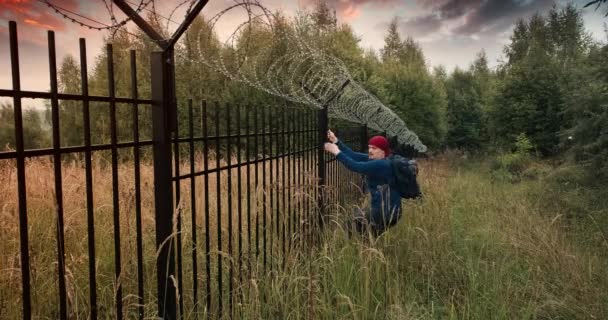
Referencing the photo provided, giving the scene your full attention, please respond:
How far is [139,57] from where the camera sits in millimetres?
18562

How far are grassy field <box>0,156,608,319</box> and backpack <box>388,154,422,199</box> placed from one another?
54 cm

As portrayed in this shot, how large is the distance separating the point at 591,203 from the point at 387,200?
22.9 feet

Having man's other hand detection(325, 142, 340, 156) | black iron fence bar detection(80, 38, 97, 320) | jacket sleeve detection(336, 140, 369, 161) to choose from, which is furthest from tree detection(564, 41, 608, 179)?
black iron fence bar detection(80, 38, 97, 320)

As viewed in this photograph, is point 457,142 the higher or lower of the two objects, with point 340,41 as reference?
lower

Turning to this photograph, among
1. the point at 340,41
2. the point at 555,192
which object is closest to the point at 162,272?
the point at 555,192

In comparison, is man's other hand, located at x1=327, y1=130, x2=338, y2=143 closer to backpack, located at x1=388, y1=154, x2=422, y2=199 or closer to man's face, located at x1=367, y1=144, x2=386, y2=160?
man's face, located at x1=367, y1=144, x2=386, y2=160

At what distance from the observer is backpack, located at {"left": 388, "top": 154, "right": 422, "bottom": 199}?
16.1 feet

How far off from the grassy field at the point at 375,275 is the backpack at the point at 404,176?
54 centimetres

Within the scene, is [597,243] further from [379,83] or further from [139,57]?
[139,57]

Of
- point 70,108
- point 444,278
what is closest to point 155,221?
point 444,278

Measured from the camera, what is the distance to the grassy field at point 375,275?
305 cm

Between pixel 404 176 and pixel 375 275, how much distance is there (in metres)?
1.50

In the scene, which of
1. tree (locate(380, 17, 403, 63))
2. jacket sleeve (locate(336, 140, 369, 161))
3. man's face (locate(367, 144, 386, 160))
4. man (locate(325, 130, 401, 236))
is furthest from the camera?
tree (locate(380, 17, 403, 63))

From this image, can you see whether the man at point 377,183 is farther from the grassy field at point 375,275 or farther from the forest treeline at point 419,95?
the forest treeline at point 419,95
